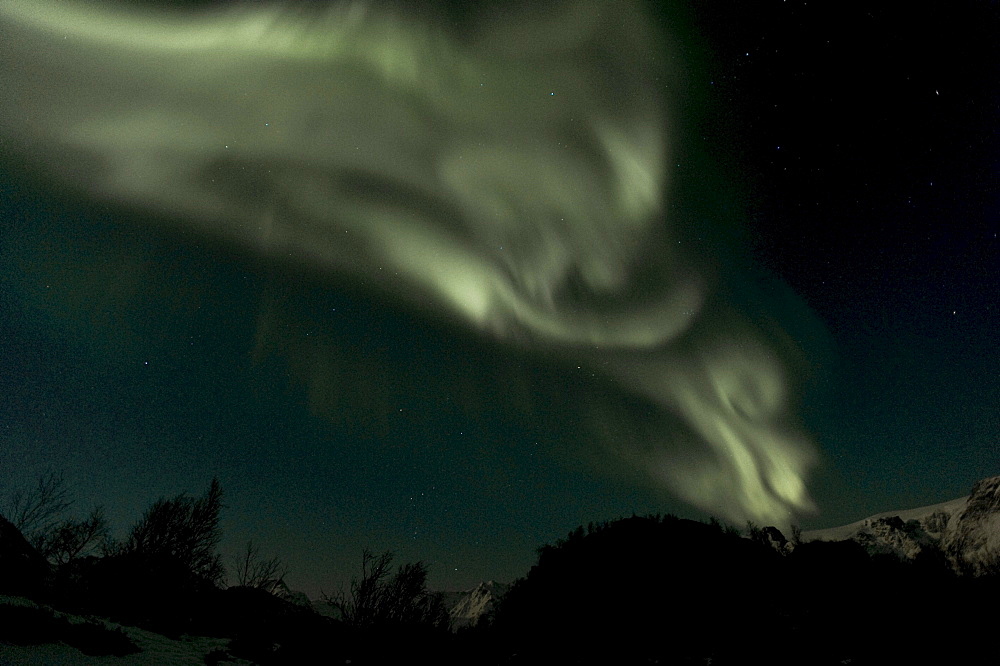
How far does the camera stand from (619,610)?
24609 mm

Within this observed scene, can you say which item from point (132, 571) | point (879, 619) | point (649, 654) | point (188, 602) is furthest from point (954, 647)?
point (132, 571)

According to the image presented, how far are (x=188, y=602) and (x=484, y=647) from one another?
70.3ft

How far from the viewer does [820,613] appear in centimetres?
2197

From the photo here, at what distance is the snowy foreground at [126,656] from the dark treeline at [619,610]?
1.74 ft

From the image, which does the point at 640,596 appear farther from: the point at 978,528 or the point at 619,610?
the point at 978,528

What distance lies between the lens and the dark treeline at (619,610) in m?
18.2

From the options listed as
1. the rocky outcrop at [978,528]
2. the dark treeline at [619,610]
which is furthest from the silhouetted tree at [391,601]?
the rocky outcrop at [978,528]

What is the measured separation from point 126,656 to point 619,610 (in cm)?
2104

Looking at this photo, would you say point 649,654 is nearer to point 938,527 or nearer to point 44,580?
point 44,580

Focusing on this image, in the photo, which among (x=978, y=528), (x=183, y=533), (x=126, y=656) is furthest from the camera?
(x=978, y=528)

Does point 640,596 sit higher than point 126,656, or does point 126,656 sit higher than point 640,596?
point 640,596

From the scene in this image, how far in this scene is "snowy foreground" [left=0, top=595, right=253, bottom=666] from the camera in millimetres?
10055

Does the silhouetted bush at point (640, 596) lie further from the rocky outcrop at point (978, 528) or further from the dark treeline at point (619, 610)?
the rocky outcrop at point (978, 528)

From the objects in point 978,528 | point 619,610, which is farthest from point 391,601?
point 978,528
